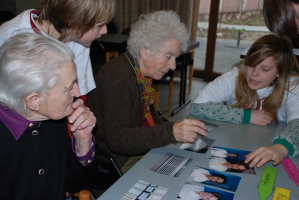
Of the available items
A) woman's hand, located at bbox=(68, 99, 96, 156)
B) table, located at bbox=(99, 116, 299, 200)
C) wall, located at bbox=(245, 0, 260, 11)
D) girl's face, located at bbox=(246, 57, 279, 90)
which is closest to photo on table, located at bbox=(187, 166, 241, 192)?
table, located at bbox=(99, 116, 299, 200)

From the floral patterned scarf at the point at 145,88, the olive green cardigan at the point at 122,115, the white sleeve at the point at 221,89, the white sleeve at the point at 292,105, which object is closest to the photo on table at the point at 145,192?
the olive green cardigan at the point at 122,115

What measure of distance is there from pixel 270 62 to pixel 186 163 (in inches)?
36.8

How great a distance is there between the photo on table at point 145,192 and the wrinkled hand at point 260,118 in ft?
2.91

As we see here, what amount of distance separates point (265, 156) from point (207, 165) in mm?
276

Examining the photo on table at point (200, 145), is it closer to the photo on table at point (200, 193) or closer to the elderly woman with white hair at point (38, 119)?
the photo on table at point (200, 193)

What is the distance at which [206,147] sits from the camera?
129 cm

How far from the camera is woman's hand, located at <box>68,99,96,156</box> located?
3.37ft

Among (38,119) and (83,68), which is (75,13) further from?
(38,119)

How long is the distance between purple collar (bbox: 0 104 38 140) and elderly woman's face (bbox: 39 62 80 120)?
79 mm

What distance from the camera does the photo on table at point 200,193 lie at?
923mm

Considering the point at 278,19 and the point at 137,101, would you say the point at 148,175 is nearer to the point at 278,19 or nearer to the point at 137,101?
the point at 137,101

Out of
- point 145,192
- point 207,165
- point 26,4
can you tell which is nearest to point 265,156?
point 207,165

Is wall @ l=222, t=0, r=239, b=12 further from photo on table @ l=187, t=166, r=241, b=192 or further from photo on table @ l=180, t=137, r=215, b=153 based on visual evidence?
photo on table @ l=187, t=166, r=241, b=192

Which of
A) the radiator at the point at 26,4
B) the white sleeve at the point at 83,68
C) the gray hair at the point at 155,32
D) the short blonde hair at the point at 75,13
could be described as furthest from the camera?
the radiator at the point at 26,4
